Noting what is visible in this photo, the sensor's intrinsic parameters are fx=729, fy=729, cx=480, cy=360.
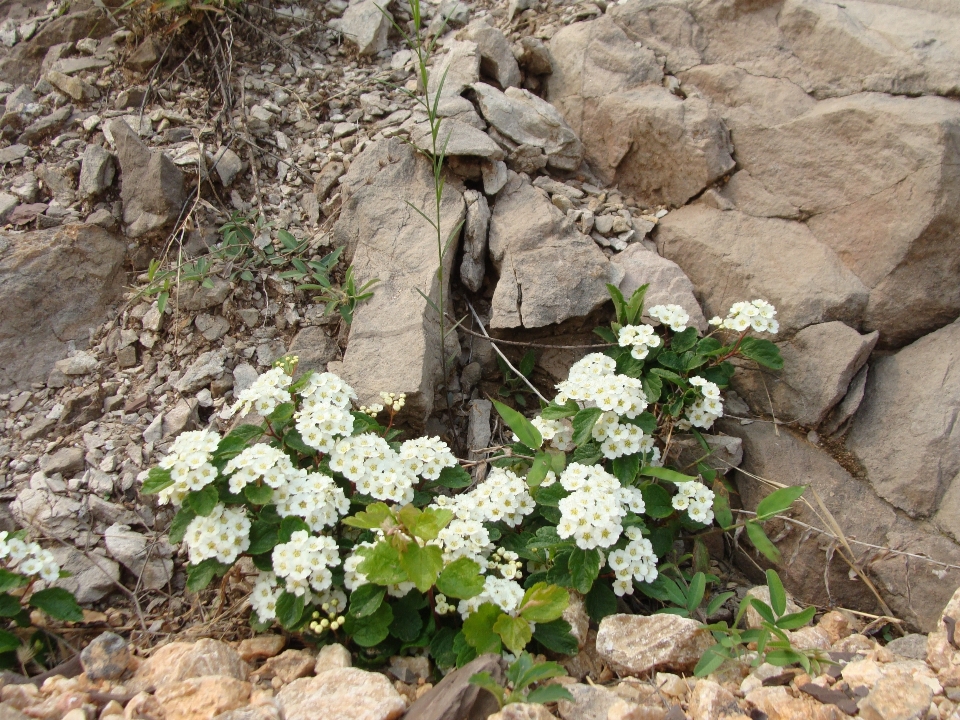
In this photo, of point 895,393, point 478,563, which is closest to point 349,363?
point 478,563

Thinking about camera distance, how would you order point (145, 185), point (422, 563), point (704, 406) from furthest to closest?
point (145, 185), point (704, 406), point (422, 563)

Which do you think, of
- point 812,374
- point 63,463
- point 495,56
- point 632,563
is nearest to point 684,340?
point 812,374

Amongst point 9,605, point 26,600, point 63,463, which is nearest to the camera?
point 9,605

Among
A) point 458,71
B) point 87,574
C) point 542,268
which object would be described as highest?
point 458,71

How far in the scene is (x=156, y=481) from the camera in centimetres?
249

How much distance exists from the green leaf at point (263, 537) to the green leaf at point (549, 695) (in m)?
1.00

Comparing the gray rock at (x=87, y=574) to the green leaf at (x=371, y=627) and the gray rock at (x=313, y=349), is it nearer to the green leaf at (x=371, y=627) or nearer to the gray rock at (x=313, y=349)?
the gray rock at (x=313, y=349)

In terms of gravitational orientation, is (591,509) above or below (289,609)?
above

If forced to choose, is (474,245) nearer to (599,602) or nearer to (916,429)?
(599,602)

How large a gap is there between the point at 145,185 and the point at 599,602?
307 cm

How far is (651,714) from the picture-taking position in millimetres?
2102

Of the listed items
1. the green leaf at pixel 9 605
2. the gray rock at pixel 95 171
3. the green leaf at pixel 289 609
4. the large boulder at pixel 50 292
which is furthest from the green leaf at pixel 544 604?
the gray rock at pixel 95 171

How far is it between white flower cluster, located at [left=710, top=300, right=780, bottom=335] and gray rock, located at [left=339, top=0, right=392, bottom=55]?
2.91m

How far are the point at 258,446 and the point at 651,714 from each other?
1.53 m
